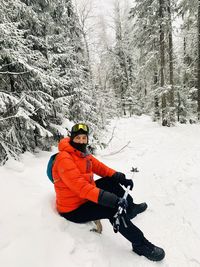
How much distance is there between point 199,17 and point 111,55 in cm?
1769

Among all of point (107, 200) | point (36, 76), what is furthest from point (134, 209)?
point (36, 76)

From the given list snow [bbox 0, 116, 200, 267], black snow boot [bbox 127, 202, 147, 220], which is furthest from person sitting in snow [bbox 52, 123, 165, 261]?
black snow boot [bbox 127, 202, 147, 220]

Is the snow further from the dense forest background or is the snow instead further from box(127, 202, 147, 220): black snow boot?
Answer: the dense forest background

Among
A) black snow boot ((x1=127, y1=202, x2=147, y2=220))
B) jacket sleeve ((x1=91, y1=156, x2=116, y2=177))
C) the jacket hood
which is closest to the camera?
the jacket hood

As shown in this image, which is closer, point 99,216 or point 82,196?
point 82,196

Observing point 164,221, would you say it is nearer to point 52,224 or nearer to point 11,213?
point 52,224

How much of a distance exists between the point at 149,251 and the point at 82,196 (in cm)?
119

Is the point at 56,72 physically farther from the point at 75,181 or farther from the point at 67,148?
the point at 75,181

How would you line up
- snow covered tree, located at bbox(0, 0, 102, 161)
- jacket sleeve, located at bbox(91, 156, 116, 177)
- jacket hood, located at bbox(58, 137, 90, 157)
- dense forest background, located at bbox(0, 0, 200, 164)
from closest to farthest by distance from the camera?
jacket hood, located at bbox(58, 137, 90, 157)
jacket sleeve, located at bbox(91, 156, 116, 177)
snow covered tree, located at bbox(0, 0, 102, 161)
dense forest background, located at bbox(0, 0, 200, 164)

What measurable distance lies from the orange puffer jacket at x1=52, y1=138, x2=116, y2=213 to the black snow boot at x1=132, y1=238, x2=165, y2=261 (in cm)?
92

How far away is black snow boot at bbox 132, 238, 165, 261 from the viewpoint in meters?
3.35

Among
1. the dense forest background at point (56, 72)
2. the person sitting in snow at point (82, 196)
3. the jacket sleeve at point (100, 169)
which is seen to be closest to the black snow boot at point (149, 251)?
the person sitting in snow at point (82, 196)

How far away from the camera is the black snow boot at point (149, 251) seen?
3348 mm

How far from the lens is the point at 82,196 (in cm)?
333
